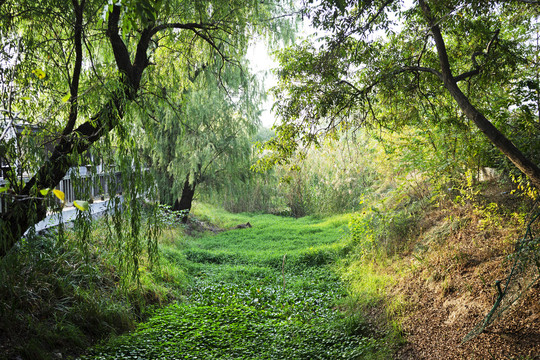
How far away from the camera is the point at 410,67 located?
4.38 metres

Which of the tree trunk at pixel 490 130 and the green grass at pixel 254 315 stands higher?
the tree trunk at pixel 490 130

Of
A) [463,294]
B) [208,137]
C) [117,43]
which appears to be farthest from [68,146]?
[208,137]

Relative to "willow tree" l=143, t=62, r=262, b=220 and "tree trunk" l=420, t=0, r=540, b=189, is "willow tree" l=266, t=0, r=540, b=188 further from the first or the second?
"willow tree" l=143, t=62, r=262, b=220

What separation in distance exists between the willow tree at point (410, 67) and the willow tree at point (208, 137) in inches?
229

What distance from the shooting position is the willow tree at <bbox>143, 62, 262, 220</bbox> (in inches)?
Answer: 423

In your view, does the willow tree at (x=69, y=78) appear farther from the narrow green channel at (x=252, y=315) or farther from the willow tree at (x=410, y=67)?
the narrow green channel at (x=252, y=315)

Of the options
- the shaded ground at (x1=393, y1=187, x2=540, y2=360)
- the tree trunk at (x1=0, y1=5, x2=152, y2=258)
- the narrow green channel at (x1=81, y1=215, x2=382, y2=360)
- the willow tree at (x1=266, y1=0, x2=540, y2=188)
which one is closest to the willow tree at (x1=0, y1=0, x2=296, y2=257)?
the tree trunk at (x1=0, y1=5, x2=152, y2=258)

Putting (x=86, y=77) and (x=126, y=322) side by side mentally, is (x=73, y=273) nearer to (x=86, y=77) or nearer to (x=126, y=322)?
(x=126, y=322)

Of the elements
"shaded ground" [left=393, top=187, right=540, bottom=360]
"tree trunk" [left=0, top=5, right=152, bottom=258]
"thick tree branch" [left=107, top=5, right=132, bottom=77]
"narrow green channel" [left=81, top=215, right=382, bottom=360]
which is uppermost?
"thick tree branch" [left=107, top=5, right=132, bottom=77]

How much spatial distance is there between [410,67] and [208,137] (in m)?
7.41

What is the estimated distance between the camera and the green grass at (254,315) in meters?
4.18

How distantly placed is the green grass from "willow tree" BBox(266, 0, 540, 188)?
82.5 inches

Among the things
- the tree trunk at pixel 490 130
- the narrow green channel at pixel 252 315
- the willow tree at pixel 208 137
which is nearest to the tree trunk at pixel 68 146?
the narrow green channel at pixel 252 315

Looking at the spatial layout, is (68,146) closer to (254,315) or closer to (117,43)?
(117,43)
